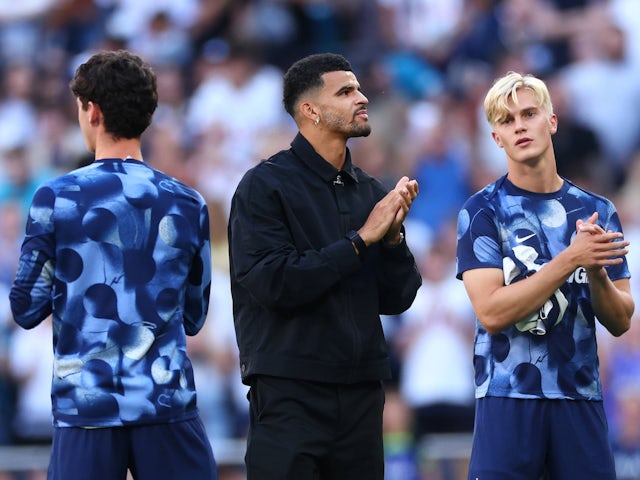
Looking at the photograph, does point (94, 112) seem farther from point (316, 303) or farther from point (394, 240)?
point (394, 240)

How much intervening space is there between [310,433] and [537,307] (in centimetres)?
100

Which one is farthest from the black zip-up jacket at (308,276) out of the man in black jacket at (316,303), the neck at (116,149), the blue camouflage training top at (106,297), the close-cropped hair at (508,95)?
the close-cropped hair at (508,95)

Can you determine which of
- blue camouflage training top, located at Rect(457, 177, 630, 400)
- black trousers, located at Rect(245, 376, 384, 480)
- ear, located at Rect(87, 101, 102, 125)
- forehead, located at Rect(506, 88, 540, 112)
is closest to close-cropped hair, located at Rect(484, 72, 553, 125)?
forehead, located at Rect(506, 88, 540, 112)

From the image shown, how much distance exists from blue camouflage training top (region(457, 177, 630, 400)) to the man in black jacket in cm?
35

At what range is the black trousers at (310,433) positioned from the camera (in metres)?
5.07

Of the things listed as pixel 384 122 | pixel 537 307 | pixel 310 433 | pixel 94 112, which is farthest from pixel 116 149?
pixel 384 122

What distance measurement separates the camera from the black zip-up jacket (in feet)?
16.6

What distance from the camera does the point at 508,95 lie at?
528 centimetres

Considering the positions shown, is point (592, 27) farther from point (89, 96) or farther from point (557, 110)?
point (89, 96)

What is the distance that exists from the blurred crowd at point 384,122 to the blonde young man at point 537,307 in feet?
14.1

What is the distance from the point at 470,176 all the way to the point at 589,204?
5.95m

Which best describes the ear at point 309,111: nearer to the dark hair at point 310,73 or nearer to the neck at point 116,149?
the dark hair at point 310,73

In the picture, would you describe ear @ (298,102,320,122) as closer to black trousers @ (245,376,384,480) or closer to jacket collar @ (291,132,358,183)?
jacket collar @ (291,132,358,183)

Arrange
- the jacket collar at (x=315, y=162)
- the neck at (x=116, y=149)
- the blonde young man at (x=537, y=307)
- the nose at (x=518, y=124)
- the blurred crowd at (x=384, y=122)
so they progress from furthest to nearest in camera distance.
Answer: the blurred crowd at (x=384, y=122) < the jacket collar at (x=315, y=162) < the nose at (x=518, y=124) < the neck at (x=116, y=149) < the blonde young man at (x=537, y=307)
